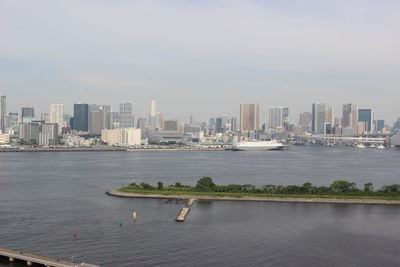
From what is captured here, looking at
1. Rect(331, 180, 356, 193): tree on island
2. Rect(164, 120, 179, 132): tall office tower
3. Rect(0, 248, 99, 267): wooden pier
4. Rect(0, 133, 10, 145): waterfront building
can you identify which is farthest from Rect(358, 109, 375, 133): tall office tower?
Rect(0, 248, 99, 267): wooden pier

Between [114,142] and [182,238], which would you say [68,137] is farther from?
[182,238]

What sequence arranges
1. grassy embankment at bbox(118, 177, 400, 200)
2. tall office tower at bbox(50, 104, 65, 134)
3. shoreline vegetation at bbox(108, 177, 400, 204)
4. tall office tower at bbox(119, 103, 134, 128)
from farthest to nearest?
tall office tower at bbox(119, 103, 134, 128), tall office tower at bbox(50, 104, 65, 134), grassy embankment at bbox(118, 177, 400, 200), shoreline vegetation at bbox(108, 177, 400, 204)

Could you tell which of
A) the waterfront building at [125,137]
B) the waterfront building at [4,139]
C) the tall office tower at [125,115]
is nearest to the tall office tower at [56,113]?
the tall office tower at [125,115]

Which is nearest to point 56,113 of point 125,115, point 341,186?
point 125,115

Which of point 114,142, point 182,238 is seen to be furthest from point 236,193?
point 114,142

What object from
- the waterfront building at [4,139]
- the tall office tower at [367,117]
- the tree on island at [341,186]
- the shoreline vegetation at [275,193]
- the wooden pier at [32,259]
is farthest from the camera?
the tall office tower at [367,117]

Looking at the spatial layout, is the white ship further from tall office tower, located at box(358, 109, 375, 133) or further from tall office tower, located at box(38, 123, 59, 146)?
tall office tower, located at box(358, 109, 375, 133)

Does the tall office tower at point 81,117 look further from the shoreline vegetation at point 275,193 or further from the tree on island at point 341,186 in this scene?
the tree on island at point 341,186
